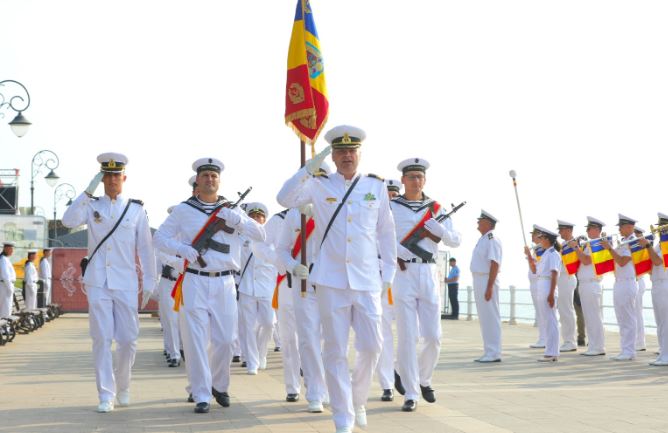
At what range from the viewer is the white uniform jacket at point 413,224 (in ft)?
38.5

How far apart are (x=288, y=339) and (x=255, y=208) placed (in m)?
4.01

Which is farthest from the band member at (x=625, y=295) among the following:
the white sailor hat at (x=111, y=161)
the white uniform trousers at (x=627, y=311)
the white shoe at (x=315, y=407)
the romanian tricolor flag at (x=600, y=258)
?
the white sailor hat at (x=111, y=161)

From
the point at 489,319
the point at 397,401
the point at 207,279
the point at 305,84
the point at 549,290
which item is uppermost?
the point at 305,84

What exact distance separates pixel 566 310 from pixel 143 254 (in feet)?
36.0

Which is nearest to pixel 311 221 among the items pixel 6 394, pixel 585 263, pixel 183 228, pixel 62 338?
pixel 183 228

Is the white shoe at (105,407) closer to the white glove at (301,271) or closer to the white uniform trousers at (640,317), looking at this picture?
the white glove at (301,271)

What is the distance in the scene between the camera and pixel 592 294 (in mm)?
19688

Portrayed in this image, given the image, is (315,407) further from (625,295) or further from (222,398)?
(625,295)

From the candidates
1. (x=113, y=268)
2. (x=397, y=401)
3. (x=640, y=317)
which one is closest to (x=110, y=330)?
(x=113, y=268)

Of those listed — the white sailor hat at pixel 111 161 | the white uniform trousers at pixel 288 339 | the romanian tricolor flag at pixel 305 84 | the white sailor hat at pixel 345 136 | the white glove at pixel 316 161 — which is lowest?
the white uniform trousers at pixel 288 339

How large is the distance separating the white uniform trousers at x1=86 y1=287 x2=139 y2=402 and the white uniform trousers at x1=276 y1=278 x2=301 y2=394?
1711 mm

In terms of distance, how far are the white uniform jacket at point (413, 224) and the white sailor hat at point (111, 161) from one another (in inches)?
109

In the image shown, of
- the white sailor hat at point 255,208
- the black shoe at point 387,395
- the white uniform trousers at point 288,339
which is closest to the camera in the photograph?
the black shoe at point 387,395

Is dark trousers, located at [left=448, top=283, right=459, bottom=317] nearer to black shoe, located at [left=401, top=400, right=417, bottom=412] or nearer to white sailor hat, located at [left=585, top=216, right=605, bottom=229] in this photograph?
white sailor hat, located at [left=585, top=216, right=605, bottom=229]
